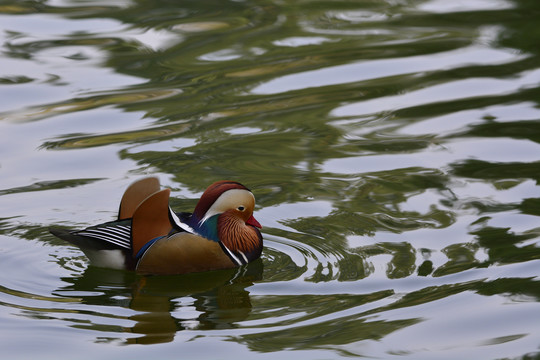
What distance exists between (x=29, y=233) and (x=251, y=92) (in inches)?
145

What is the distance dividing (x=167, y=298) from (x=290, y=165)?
8.06 feet

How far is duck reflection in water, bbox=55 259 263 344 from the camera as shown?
5582 millimetres

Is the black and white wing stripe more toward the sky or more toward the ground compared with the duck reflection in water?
more toward the sky

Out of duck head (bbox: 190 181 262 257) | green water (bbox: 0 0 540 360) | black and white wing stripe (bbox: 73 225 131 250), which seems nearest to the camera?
green water (bbox: 0 0 540 360)

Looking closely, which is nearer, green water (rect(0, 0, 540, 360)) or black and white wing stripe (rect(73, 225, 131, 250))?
green water (rect(0, 0, 540, 360))

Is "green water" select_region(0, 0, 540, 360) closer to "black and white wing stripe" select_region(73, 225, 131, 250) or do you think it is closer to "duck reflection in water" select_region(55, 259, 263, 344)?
"duck reflection in water" select_region(55, 259, 263, 344)

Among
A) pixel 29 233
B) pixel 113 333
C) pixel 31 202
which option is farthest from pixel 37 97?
pixel 113 333

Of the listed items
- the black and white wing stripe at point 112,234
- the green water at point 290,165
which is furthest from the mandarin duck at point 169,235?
the green water at point 290,165

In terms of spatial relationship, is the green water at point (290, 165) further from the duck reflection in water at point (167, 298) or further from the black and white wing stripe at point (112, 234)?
the black and white wing stripe at point (112, 234)

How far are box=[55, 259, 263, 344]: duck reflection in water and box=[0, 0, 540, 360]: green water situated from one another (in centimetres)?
2

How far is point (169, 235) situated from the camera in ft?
20.7

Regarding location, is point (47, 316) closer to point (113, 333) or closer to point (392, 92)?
point (113, 333)

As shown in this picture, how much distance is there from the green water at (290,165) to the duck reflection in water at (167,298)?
2 centimetres

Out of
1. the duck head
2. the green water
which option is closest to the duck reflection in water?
the green water
